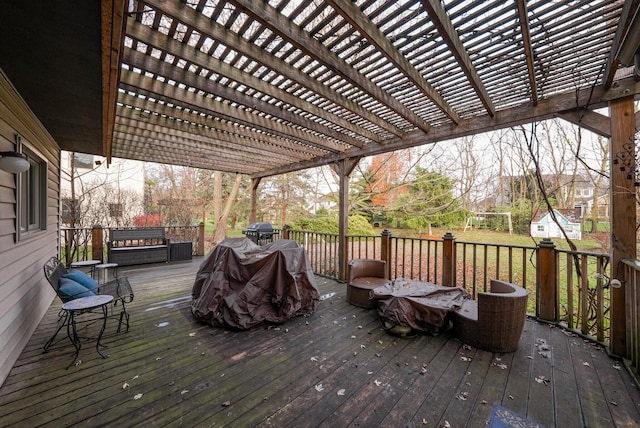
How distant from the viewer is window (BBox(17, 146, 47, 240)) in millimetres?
3031

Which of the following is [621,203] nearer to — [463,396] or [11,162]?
[463,396]

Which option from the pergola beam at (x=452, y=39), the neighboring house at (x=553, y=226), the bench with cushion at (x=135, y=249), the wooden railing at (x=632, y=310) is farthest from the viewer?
the bench with cushion at (x=135, y=249)

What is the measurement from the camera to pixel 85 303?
7.67 feet

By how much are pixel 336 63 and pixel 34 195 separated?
4416mm

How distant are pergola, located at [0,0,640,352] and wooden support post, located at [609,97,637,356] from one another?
1cm

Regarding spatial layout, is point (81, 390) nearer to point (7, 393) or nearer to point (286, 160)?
point (7, 393)

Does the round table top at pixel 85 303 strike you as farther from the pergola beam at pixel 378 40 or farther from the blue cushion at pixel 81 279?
the pergola beam at pixel 378 40

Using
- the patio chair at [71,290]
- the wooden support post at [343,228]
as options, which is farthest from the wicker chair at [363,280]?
the patio chair at [71,290]

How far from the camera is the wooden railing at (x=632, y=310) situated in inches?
84.0

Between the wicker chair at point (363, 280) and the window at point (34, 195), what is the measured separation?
4.03m

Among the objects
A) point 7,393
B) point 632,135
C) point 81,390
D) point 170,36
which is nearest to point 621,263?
point 632,135

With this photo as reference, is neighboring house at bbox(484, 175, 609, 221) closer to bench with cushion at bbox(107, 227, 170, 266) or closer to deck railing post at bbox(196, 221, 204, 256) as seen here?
deck railing post at bbox(196, 221, 204, 256)

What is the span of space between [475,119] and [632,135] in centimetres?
146

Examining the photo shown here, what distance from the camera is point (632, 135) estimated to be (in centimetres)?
232
